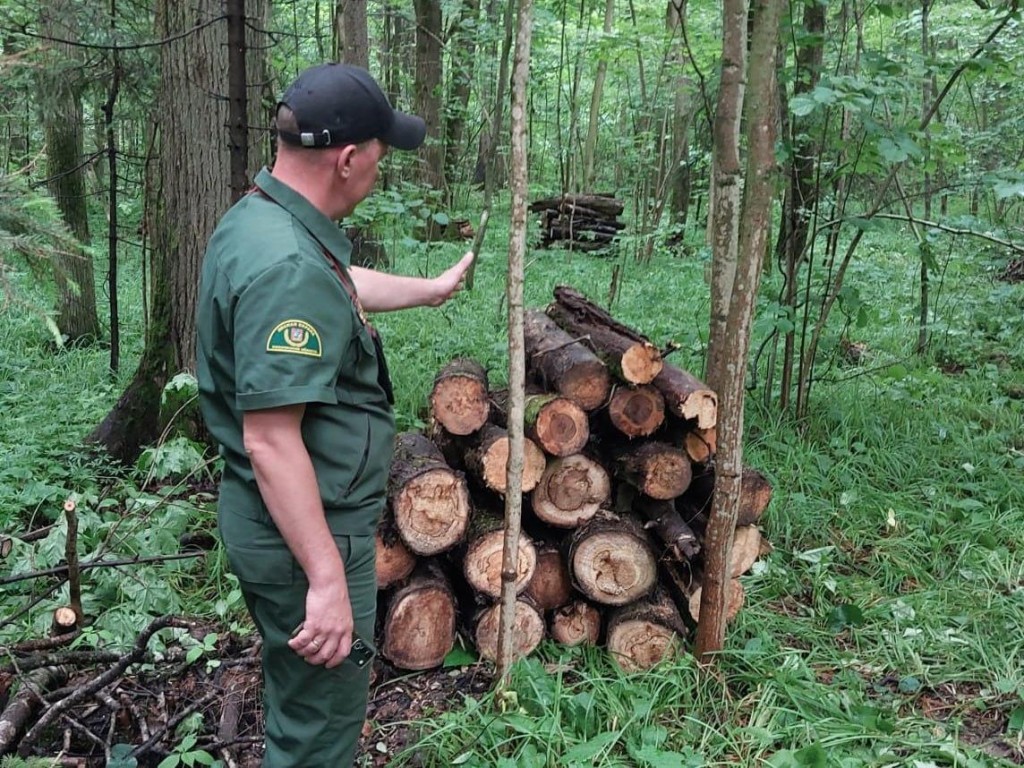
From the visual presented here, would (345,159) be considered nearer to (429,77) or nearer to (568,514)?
(568,514)

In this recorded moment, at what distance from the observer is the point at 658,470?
3.37 metres

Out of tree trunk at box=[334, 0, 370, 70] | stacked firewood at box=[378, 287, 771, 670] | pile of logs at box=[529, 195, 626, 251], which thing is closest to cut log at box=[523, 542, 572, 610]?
stacked firewood at box=[378, 287, 771, 670]

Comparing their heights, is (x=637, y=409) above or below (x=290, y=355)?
below

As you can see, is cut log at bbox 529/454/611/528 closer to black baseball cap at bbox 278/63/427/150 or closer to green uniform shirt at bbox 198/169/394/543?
green uniform shirt at bbox 198/169/394/543

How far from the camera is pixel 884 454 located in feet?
16.2

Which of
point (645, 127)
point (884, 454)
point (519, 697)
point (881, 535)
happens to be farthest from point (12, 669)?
point (645, 127)

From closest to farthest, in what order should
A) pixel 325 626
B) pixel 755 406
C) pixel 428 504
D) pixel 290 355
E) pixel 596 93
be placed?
pixel 290 355 → pixel 325 626 → pixel 428 504 → pixel 755 406 → pixel 596 93

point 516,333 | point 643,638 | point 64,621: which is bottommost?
point 643,638

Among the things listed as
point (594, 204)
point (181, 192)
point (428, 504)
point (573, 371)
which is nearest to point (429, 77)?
point (594, 204)

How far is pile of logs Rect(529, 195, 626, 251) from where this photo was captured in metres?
13.3

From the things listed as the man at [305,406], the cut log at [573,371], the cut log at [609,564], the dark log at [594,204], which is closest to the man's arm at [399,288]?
the man at [305,406]

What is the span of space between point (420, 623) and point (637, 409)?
4.10 feet

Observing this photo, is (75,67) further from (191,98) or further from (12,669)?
(12,669)

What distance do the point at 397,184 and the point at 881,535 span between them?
5.11 meters
